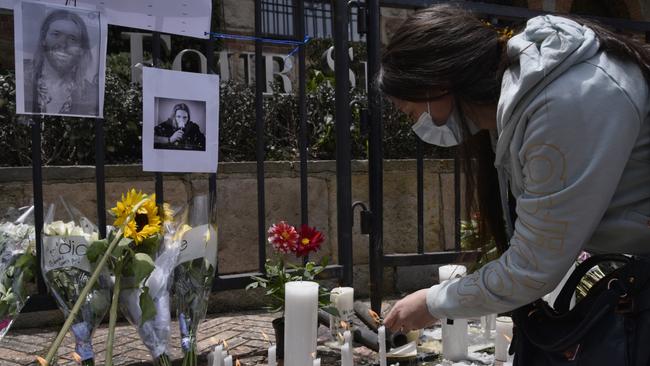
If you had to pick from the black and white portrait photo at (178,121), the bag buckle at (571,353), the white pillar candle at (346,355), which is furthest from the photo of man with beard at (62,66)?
the bag buckle at (571,353)

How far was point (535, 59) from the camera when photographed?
125cm

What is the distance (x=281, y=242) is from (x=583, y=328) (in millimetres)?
1257

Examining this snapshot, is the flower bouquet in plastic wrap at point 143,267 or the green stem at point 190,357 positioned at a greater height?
the flower bouquet in plastic wrap at point 143,267

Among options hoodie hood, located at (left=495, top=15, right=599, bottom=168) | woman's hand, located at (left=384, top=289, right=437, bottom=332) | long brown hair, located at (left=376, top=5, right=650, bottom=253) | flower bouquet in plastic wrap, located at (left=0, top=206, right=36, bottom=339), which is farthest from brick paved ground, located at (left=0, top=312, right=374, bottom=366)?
hoodie hood, located at (left=495, top=15, right=599, bottom=168)

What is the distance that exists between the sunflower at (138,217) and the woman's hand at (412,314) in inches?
26.1

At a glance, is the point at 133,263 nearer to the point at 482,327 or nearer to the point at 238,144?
the point at 482,327

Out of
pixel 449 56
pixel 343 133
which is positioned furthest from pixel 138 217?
pixel 343 133

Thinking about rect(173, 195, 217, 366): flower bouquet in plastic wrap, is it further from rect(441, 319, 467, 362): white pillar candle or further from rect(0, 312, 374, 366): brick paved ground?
rect(441, 319, 467, 362): white pillar candle

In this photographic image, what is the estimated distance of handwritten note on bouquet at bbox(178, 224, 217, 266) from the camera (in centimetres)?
183

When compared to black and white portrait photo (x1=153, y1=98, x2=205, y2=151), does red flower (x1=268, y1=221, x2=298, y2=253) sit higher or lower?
lower

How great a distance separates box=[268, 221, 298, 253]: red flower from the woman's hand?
0.75 meters

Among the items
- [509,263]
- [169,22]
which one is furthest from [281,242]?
[509,263]

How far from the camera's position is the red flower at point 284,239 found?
90.7 inches

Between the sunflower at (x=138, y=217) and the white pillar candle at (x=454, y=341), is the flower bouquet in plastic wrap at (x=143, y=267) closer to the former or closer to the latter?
the sunflower at (x=138, y=217)
